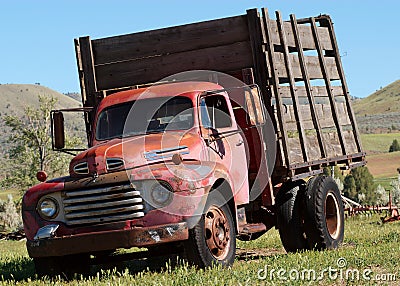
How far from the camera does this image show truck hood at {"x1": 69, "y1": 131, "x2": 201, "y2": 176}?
29.6 feet

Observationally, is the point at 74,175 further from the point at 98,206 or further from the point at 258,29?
the point at 258,29

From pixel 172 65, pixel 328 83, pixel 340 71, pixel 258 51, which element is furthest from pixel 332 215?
pixel 172 65

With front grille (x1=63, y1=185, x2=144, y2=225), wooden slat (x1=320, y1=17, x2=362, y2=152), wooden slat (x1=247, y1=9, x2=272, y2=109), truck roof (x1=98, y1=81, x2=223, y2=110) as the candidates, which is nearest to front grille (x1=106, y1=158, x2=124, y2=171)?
front grille (x1=63, y1=185, x2=144, y2=225)

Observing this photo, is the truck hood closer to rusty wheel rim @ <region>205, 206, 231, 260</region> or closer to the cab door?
the cab door

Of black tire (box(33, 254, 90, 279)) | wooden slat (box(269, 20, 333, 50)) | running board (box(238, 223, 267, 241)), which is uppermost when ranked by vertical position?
wooden slat (box(269, 20, 333, 50))

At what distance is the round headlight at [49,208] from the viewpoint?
9.20m

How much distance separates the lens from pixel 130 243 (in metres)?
8.61

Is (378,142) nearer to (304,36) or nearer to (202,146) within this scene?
(304,36)

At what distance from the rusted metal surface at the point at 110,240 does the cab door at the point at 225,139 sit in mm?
1428

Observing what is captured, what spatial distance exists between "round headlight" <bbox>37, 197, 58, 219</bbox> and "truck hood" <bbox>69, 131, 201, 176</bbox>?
1.36ft

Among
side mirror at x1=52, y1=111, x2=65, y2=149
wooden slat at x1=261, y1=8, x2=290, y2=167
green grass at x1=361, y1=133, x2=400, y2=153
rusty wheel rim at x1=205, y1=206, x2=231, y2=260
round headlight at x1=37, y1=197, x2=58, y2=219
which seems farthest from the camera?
green grass at x1=361, y1=133, x2=400, y2=153

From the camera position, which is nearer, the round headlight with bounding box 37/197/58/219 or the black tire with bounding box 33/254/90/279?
the round headlight with bounding box 37/197/58/219

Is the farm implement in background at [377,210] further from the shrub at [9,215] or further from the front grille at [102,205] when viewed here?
the shrub at [9,215]

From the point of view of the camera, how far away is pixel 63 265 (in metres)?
9.72
